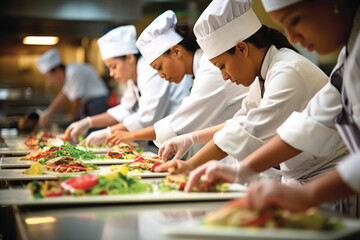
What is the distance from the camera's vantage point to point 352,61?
1.28m

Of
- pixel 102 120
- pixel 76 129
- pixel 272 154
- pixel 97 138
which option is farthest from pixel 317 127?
pixel 102 120

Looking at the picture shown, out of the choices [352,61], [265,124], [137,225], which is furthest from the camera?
[265,124]

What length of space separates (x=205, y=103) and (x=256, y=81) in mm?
557

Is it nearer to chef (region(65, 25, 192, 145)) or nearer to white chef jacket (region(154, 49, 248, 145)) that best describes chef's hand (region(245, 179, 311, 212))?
white chef jacket (region(154, 49, 248, 145))

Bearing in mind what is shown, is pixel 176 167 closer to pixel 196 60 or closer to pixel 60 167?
pixel 60 167

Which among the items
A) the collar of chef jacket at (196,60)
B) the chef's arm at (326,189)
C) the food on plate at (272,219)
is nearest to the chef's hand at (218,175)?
the chef's arm at (326,189)

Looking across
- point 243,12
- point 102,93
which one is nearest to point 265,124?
point 243,12

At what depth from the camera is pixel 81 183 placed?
1447 millimetres

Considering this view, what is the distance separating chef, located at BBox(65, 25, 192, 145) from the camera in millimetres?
3391

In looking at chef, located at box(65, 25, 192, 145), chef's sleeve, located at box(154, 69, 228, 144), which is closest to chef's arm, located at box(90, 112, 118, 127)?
chef, located at box(65, 25, 192, 145)

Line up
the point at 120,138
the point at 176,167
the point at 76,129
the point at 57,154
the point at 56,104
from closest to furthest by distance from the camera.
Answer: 1. the point at 176,167
2. the point at 57,154
3. the point at 120,138
4. the point at 76,129
5. the point at 56,104

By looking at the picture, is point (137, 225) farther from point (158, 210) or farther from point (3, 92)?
point (3, 92)

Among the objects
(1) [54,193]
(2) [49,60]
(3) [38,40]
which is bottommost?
(1) [54,193]

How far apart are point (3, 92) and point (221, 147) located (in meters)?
9.02
